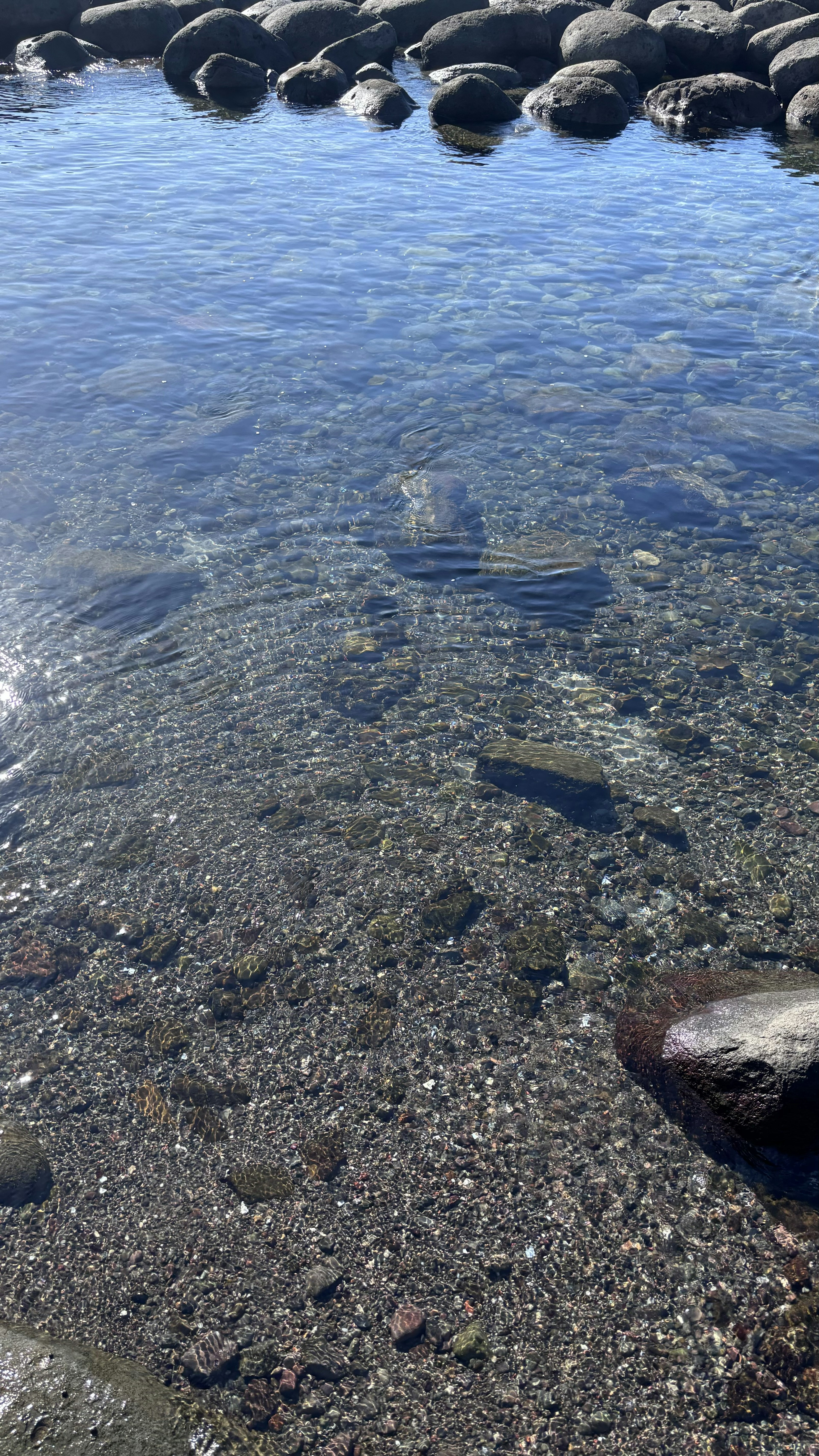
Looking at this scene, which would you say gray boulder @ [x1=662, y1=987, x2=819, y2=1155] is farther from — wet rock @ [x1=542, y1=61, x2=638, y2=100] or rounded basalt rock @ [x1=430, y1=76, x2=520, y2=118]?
wet rock @ [x1=542, y1=61, x2=638, y2=100]

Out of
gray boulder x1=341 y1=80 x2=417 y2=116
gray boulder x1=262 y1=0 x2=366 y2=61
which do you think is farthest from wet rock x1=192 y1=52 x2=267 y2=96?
gray boulder x1=341 y1=80 x2=417 y2=116

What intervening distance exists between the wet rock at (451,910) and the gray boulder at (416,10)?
3159 centimetres

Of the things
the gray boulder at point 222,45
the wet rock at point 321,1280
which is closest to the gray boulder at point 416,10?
the gray boulder at point 222,45

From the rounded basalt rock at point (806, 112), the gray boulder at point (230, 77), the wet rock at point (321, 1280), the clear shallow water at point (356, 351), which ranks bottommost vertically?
the wet rock at point (321, 1280)

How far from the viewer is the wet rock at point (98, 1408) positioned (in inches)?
140

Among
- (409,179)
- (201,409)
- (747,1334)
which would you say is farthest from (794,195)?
(747,1334)

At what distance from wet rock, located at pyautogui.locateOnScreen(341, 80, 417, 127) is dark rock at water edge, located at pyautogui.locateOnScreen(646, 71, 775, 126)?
709cm

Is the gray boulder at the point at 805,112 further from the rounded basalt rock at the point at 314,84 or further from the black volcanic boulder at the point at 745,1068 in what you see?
the black volcanic boulder at the point at 745,1068

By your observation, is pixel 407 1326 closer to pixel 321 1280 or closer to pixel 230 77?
pixel 321 1280

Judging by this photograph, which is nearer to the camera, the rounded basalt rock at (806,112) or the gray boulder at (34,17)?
the rounded basalt rock at (806,112)

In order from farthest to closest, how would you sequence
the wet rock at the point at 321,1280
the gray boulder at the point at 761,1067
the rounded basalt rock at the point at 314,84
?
the rounded basalt rock at the point at 314,84, the gray boulder at the point at 761,1067, the wet rock at the point at 321,1280

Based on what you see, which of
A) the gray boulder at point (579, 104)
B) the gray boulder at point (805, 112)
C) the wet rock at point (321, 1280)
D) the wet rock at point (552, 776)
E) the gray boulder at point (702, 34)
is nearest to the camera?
the wet rock at point (321, 1280)

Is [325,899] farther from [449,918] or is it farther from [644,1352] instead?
[644,1352]

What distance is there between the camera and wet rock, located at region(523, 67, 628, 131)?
2411cm
